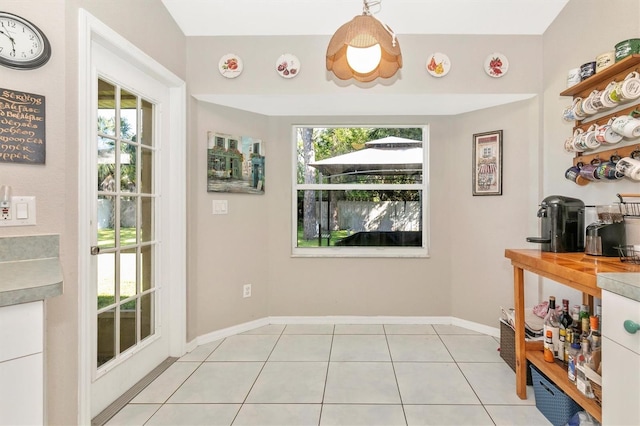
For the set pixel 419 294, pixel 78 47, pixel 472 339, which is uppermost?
pixel 78 47

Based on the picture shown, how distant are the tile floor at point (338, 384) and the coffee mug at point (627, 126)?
1.57 metres

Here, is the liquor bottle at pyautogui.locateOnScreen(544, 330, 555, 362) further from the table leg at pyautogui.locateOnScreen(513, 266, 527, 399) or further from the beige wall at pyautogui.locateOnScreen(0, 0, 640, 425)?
the beige wall at pyautogui.locateOnScreen(0, 0, 640, 425)

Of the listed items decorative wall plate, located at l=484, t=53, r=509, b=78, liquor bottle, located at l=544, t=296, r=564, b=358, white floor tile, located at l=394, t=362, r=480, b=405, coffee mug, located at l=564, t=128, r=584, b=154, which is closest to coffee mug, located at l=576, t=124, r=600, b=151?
coffee mug, located at l=564, t=128, r=584, b=154

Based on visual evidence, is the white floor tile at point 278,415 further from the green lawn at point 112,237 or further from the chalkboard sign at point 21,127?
the chalkboard sign at point 21,127

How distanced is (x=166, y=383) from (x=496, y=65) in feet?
11.0

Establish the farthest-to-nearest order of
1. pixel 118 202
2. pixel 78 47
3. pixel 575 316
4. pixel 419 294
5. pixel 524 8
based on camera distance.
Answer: pixel 419 294
pixel 524 8
pixel 118 202
pixel 575 316
pixel 78 47

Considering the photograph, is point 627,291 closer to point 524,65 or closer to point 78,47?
point 524,65

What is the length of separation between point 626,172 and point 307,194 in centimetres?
236

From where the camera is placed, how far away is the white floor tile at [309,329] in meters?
2.96

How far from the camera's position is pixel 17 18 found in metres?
1.34

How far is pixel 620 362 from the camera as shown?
112 centimetres

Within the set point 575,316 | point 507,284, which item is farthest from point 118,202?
point 507,284

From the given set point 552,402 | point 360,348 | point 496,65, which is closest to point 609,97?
point 496,65

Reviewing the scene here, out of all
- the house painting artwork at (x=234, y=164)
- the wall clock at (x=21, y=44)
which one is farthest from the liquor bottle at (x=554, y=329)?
the wall clock at (x=21, y=44)
